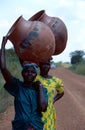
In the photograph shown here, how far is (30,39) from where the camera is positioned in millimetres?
5422

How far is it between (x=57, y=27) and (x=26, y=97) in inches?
44.8

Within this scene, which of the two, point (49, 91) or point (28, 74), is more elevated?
point (28, 74)

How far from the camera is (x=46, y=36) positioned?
5480 mm

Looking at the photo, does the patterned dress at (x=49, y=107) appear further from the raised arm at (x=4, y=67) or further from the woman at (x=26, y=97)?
the raised arm at (x=4, y=67)

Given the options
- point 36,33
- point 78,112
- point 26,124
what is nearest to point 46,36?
point 36,33

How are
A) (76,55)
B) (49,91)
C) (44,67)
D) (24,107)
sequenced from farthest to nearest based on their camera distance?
(76,55) < (44,67) < (49,91) < (24,107)

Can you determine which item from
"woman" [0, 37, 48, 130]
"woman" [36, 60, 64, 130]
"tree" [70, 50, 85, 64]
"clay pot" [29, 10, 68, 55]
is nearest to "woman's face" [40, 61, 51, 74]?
"woman" [36, 60, 64, 130]

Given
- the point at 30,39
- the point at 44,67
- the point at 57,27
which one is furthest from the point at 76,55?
the point at 30,39

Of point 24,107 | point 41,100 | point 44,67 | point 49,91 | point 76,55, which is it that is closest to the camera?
point 24,107

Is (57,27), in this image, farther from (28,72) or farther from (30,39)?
(28,72)

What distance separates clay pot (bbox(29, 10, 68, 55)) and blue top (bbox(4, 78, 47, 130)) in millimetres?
908

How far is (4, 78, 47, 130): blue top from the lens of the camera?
5.23 m

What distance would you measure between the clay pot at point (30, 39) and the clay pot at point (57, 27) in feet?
1.41

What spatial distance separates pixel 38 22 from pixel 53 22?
48 centimetres
